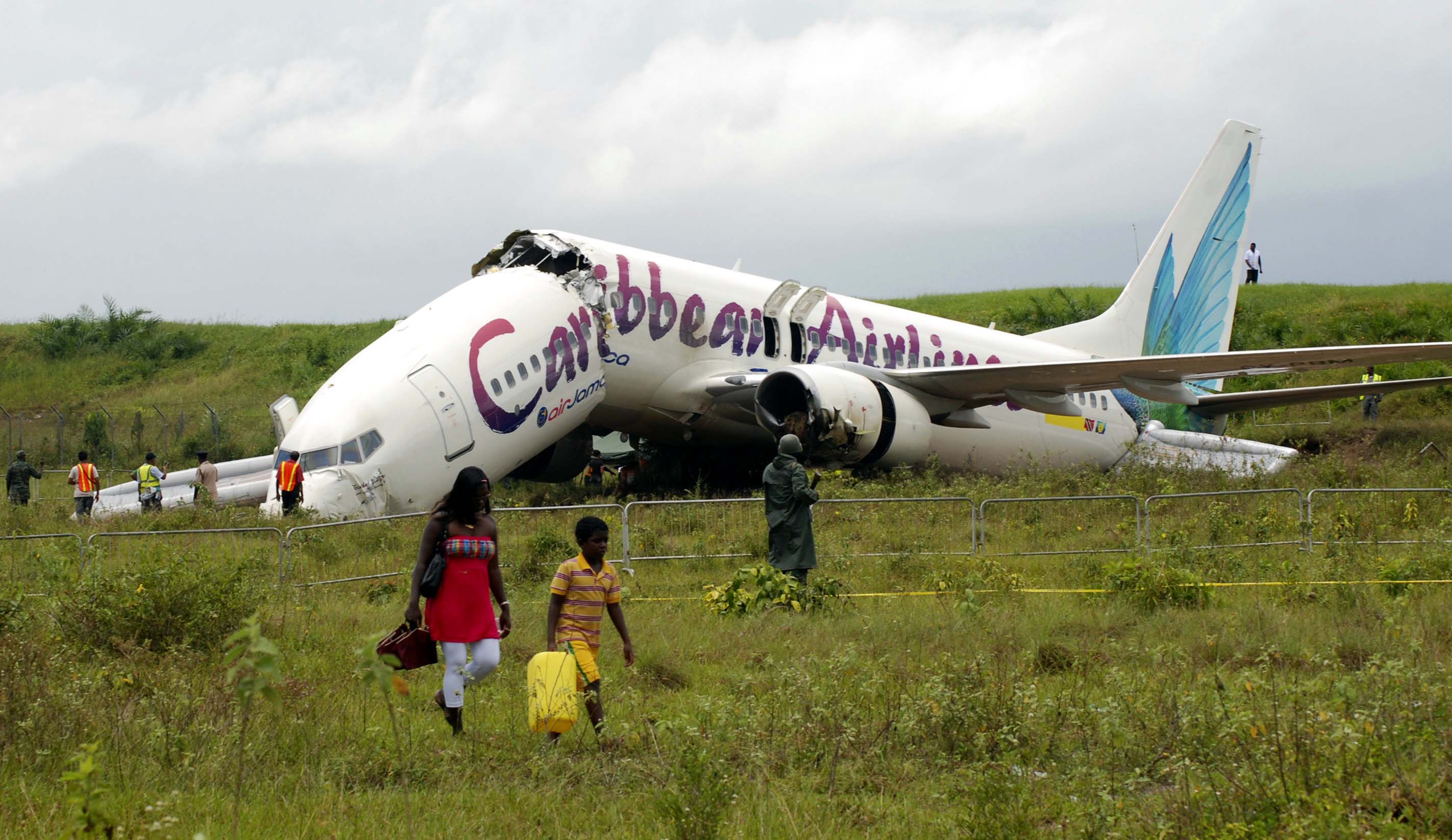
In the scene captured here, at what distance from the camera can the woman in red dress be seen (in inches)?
247

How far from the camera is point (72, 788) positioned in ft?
15.9

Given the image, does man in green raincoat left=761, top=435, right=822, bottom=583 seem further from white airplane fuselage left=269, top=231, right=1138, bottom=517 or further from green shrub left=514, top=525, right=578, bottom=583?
white airplane fuselage left=269, top=231, right=1138, bottom=517

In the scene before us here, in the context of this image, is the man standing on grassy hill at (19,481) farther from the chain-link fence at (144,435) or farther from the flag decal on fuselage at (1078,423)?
the flag decal on fuselage at (1078,423)

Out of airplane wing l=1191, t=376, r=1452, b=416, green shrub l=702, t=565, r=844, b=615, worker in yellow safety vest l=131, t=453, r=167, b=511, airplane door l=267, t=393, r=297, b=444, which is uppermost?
airplane door l=267, t=393, r=297, b=444

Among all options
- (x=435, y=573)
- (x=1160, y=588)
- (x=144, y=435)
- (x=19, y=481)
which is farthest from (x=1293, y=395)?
(x=144, y=435)

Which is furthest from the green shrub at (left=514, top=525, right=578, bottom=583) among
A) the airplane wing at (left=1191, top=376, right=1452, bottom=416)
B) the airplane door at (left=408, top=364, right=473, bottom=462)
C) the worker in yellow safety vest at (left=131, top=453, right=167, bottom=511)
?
A: the airplane wing at (left=1191, top=376, right=1452, bottom=416)

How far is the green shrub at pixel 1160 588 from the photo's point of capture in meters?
9.68

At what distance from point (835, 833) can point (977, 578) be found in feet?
20.0

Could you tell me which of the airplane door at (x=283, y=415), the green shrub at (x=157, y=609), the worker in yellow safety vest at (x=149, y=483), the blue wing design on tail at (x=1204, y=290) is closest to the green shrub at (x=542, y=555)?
the green shrub at (x=157, y=609)

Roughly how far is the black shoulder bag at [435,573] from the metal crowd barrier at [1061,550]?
7080mm

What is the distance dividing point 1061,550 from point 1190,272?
14.2 metres

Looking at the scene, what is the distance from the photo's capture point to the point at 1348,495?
13820 millimetres

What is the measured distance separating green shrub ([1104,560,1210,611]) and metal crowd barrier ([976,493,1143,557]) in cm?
203

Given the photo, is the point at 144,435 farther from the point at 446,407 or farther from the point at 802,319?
the point at 446,407
